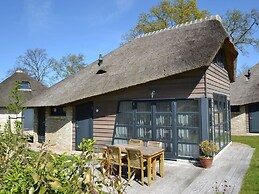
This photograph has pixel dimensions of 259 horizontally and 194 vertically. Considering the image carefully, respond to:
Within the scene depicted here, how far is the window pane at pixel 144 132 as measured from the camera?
876 centimetres

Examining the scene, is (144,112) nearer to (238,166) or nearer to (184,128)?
(184,128)

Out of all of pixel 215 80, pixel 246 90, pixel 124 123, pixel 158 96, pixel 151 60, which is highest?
pixel 151 60

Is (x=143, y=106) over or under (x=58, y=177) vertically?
over

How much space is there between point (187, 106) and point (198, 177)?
8.44 feet

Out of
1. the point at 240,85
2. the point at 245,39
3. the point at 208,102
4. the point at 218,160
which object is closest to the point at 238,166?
the point at 218,160

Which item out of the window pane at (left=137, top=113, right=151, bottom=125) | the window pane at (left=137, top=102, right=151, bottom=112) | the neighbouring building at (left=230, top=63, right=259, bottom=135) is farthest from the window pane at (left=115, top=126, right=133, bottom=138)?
the neighbouring building at (left=230, top=63, right=259, bottom=135)

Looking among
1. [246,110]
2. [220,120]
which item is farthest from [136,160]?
[246,110]

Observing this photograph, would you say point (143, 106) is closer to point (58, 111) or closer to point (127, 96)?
point (127, 96)

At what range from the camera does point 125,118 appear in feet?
30.8

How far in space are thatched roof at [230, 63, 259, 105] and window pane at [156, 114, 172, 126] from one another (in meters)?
11.1

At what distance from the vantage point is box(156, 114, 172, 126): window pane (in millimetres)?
8320

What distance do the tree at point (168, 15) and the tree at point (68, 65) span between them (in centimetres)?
1672

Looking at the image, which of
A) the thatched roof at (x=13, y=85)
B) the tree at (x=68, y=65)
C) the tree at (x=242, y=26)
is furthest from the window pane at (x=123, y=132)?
the tree at (x=68, y=65)

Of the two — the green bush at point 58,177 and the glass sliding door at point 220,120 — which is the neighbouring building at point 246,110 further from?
the green bush at point 58,177
